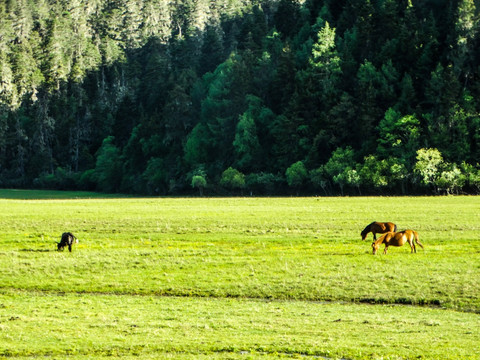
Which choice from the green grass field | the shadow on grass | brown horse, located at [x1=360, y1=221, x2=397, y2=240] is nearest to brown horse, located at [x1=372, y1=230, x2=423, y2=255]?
the green grass field

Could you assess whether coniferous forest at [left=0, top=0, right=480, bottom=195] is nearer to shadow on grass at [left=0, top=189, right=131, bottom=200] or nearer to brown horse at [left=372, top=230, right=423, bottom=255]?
shadow on grass at [left=0, top=189, right=131, bottom=200]

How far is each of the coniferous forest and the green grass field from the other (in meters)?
54.7

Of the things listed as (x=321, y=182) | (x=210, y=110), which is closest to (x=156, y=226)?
(x=321, y=182)

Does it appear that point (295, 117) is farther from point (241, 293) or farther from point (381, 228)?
point (241, 293)

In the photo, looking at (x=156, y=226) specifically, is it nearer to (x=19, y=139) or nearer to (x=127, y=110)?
(x=127, y=110)

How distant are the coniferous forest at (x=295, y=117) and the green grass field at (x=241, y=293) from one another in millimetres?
54676

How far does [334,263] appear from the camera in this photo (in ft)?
105

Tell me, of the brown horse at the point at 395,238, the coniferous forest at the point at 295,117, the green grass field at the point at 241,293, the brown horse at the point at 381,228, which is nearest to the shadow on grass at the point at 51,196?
the coniferous forest at the point at 295,117

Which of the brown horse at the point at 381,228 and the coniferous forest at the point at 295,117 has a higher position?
the coniferous forest at the point at 295,117

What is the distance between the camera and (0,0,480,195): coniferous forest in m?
102

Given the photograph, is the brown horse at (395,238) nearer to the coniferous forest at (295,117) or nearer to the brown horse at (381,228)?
the brown horse at (381,228)

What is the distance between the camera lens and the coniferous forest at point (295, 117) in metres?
102

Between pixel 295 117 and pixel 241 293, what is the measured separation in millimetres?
94000

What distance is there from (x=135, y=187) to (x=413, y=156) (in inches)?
2640
